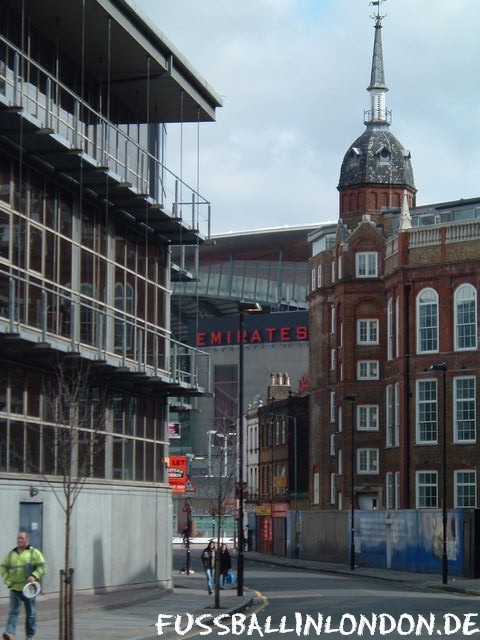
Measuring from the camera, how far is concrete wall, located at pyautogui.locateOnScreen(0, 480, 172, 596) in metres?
33.1

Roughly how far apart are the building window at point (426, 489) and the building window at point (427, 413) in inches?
62.4

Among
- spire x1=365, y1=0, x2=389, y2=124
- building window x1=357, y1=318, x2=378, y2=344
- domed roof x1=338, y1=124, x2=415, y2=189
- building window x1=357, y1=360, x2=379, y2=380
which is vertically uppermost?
spire x1=365, y1=0, x2=389, y2=124

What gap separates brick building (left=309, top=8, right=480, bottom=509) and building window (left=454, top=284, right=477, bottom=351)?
0.05m

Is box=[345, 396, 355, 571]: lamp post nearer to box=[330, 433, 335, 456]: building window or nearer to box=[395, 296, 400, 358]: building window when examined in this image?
box=[395, 296, 400, 358]: building window

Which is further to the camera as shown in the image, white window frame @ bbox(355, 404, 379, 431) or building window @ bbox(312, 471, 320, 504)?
building window @ bbox(312, 471, 320, 504)

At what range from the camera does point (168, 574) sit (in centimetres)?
4381

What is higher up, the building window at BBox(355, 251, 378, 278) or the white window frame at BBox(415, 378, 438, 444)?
the building window at BBox(355, 251, 378, 278)

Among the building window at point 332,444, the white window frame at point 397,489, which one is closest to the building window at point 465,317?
the white window frame at point 397,489

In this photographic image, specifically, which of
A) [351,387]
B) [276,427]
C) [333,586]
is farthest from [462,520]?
[276,427]

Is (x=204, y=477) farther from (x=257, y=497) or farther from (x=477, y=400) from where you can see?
(x=477, y=400)

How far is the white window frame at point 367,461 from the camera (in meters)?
79.9

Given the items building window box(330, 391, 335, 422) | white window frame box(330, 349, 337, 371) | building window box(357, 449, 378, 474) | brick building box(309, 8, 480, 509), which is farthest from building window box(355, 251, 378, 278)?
building window box(357, 449, 378, 474)

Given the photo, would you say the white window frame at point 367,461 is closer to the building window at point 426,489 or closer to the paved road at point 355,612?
the building window at point 426,489

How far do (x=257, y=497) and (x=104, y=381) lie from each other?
7380 centimetres
